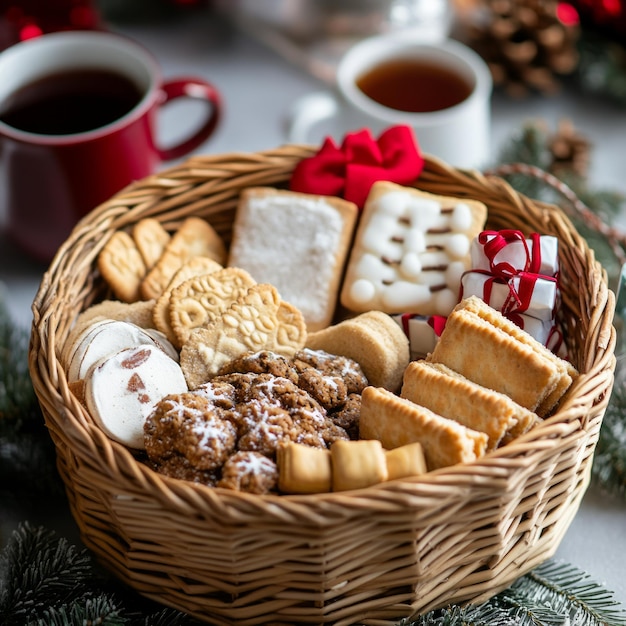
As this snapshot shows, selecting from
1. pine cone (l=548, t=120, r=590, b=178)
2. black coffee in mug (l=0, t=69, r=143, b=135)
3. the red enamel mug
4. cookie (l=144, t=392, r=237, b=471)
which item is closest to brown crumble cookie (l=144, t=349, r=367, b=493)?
cookie (l=144, t=392, r=237, b=471)

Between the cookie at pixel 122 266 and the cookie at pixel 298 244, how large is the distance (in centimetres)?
12

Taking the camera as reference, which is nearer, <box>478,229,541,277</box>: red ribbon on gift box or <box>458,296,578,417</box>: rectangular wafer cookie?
<box>458,296,578,417</box>: rectangular wafer cookie

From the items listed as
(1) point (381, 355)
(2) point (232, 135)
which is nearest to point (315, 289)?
(1) point (381, 355)

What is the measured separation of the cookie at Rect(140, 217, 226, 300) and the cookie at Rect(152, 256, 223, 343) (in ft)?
0.07

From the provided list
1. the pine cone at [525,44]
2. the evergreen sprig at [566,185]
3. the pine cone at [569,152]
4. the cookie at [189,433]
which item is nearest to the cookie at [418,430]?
the cookie at [189,433]

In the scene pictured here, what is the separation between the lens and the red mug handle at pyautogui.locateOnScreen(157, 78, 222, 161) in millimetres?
1298

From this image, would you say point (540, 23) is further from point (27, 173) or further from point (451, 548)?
point (451, 548)

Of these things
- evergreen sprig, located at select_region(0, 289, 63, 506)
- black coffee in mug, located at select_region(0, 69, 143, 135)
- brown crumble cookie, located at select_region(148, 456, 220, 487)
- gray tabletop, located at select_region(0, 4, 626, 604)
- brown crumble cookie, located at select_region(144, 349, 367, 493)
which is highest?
black coffee in mug, located at select_region(0, 69, 143, 135)

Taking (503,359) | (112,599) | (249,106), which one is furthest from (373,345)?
(249,106)

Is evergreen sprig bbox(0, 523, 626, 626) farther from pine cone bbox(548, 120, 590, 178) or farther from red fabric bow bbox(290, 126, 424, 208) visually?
pine cone bbox(548, 120, 590, 178)

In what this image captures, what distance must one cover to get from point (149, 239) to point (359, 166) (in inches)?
11.6

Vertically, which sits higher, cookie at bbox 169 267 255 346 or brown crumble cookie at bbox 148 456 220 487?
cookie at bbox 169 267 255 346

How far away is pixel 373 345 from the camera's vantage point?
93 centimetres

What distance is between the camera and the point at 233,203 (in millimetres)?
1153
